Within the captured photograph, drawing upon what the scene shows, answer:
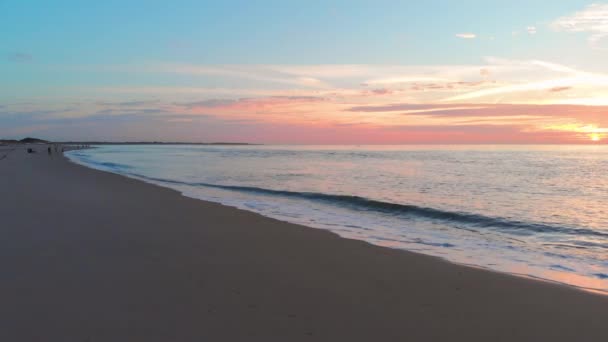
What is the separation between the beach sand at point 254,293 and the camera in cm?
479

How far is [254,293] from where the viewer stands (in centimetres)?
598

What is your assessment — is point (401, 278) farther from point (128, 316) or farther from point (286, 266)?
point (128, 316)

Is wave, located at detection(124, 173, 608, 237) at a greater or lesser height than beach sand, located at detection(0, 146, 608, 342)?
lesser

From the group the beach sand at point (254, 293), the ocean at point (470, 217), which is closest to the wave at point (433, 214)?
the ocean at point (470, 217)

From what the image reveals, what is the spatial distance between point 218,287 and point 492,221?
11.0 m

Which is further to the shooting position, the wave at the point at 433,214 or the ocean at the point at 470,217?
the wave at the point at 433,214

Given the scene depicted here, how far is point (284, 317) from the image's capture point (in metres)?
5.15

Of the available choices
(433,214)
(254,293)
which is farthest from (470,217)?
(254,293)

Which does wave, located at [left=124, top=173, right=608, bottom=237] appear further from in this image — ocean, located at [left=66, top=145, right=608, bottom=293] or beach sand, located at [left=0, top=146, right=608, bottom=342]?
beach sand, located at [left=0, top=146, right=608, bottom=342]

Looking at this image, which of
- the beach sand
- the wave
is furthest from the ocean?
the beach sand

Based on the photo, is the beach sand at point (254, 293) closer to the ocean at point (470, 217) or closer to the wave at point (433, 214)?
the ocean at point (470, 217)

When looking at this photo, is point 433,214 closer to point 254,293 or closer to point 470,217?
point 470,217

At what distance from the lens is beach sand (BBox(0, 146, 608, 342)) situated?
15.7 feet

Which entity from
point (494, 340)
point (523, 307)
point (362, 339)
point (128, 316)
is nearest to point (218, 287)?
Answer: point (128, 316)
